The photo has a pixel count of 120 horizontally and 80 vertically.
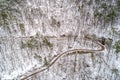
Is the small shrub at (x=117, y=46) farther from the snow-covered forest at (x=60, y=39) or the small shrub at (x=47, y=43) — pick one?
the small shrub at (x=47, y=43)

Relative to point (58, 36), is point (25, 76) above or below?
below

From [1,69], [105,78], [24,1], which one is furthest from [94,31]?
[1,69]

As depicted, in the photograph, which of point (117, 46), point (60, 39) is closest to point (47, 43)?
point (60, 39)

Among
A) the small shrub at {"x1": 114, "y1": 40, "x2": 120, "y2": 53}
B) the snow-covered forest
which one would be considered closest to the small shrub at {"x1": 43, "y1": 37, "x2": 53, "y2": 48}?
the snow-covered forest

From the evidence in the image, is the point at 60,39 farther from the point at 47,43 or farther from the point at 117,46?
the point at 117,46

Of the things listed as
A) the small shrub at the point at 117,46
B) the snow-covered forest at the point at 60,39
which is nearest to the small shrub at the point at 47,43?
the snow-covered forest at the point at 60,39

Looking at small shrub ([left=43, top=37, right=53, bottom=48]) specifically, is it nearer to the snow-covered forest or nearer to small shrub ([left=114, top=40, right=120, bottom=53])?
the snow-covered forest

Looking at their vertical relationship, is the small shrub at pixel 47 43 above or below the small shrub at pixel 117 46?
above

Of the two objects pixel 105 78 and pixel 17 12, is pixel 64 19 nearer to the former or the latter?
pixel 17 12
